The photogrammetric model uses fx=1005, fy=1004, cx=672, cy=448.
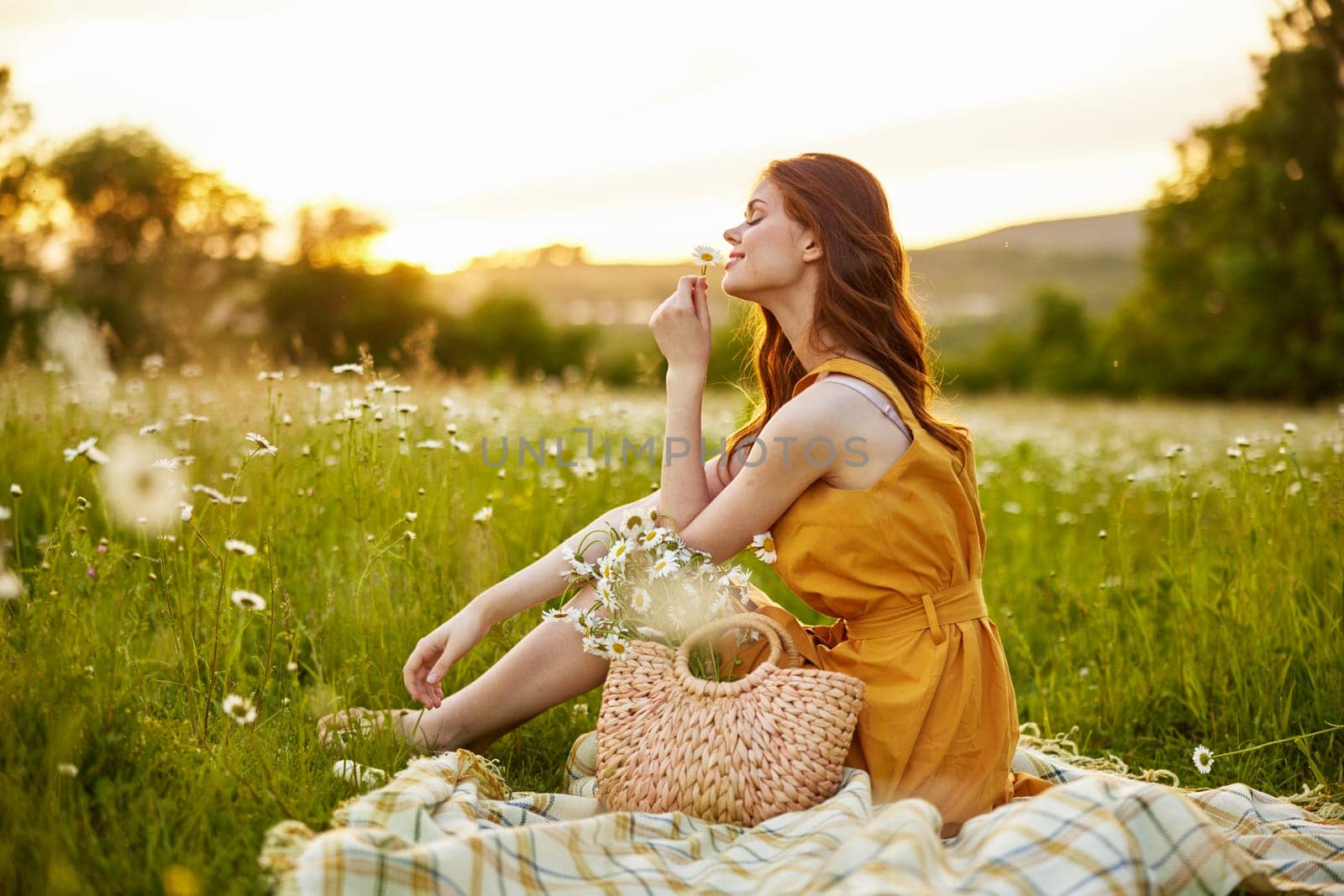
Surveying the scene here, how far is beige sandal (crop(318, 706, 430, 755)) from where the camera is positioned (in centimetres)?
256

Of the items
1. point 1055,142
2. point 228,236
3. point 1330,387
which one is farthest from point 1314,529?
point 228,236

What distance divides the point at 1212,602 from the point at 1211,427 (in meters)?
10.0

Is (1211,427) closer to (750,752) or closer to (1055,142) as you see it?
(1055,142)

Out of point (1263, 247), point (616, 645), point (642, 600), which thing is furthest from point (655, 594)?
point (1263, 247)

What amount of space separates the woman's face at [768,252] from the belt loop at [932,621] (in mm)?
893

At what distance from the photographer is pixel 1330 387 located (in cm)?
2736

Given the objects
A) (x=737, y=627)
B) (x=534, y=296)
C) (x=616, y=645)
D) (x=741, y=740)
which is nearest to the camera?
(x=741, y=740)

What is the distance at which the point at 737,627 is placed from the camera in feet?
7.64

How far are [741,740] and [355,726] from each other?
1.03 m

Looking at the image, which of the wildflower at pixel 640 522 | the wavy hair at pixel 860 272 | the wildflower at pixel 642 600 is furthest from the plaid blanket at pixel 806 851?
the wavy hair at pixel 860 272

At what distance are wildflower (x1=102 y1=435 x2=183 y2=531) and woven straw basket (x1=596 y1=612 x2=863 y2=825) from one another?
4.36 ft

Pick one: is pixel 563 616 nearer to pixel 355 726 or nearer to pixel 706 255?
pixel 355 726

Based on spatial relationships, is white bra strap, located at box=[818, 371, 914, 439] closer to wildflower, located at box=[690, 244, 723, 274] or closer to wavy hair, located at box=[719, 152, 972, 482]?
wavy hair, located at box=[719, 152, 972, 482]

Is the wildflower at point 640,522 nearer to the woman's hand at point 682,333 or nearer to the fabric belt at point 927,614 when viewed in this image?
the woman's hand at point 682,333
